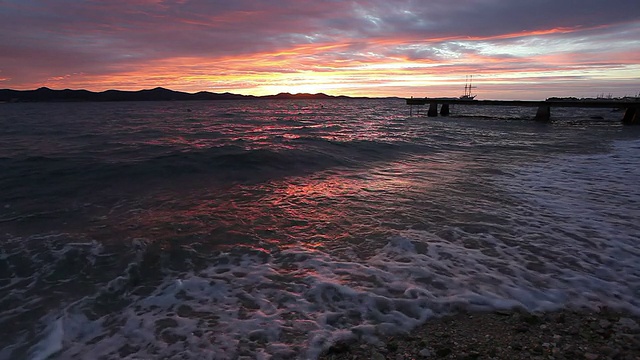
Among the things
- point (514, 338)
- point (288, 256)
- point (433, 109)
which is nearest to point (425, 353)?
point (514, 338)

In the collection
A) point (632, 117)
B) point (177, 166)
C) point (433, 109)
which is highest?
point (433, 109)

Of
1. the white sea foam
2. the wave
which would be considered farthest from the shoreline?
the wave

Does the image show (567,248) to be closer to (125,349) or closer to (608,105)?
(125,349)

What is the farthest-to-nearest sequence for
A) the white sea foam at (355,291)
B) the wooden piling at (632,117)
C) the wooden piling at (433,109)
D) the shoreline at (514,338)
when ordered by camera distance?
the wooden piling at (433,109)
the wooden piling at (632,117)
the white sea foam at (355,291)
the shoreline at (514,338)

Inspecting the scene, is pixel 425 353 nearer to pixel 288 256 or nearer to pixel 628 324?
pixel 628 324

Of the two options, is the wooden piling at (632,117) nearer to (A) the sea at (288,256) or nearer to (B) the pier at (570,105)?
(B) the pier at (570,105)

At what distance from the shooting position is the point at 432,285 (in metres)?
4.73

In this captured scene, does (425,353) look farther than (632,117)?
No

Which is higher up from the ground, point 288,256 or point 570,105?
point 570,105

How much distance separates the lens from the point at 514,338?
3527 mm

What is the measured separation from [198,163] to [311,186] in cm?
590

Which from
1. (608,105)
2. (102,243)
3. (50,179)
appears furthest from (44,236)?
(608,105)

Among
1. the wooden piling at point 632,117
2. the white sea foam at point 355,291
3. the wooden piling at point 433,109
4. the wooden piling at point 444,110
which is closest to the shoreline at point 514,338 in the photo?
the white sea foam at point 355,291

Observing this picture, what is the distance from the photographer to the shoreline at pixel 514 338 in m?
3.28
